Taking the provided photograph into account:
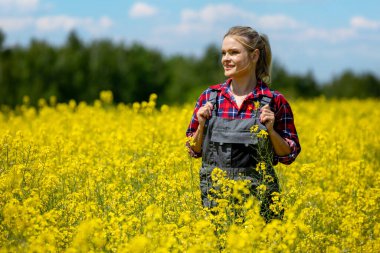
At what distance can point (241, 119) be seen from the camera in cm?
469

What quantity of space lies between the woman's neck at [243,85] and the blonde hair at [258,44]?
0.36 feet

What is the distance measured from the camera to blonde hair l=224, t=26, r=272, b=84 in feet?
15.5

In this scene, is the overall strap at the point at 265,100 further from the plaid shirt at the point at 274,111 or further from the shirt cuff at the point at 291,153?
the shirt cuff at the point at 291,153

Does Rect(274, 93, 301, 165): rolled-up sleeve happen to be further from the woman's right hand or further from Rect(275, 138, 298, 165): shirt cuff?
the woman's right hand

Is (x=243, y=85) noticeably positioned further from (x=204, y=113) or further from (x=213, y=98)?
(x=204, y=113)

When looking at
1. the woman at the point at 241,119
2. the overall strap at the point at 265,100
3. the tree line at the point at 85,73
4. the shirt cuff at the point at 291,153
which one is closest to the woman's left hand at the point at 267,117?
the woman at the point at 241,119

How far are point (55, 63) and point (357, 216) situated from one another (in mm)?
24125

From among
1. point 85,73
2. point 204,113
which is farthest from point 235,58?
point 85,73

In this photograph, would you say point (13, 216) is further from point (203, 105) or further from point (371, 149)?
point (371, 149)

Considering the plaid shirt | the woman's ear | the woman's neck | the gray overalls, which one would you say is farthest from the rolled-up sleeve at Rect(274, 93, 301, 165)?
the woman's ear

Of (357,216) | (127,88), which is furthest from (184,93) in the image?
(357,216)

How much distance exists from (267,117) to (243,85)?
43 cm

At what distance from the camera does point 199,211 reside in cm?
479

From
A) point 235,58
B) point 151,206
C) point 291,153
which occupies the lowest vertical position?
point 151,206
